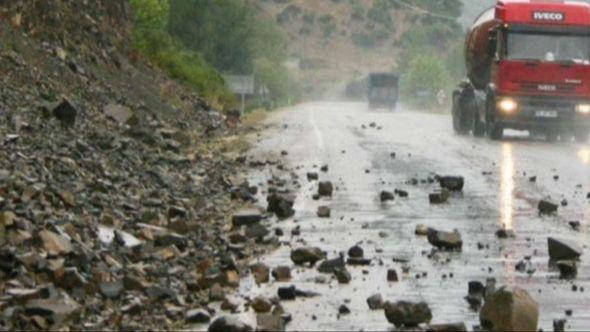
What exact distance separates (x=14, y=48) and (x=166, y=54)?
29.2 metres

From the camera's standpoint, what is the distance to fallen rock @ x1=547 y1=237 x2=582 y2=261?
14.6 metres

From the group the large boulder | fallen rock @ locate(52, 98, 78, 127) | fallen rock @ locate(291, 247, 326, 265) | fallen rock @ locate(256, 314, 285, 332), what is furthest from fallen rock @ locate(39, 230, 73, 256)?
fallen rock @ locate(52, 98, 78, 127)

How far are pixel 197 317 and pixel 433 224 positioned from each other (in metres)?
7.36

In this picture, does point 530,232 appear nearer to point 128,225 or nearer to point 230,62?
point 128,225

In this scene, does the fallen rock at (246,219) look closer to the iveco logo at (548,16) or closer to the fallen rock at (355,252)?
the fallen rock at (355,252)

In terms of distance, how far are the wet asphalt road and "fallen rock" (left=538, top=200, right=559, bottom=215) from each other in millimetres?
156

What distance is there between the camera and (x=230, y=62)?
9238 centimetres

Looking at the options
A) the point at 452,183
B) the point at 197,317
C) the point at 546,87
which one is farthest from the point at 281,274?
the point at 546,87

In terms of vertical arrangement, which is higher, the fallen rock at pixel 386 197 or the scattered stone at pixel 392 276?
the fallen rock at pixel 386 197

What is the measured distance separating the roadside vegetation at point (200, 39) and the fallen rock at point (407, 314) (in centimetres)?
4539

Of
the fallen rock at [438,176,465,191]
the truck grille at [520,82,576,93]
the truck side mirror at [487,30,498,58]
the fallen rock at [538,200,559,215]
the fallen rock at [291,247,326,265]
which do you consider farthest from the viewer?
the truck grille at [520,82,576,93]

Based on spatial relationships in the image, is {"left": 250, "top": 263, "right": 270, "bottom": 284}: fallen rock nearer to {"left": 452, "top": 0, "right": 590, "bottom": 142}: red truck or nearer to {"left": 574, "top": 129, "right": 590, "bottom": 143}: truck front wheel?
{"left": 452, "top": 0, "right": 590, "bottom": 142}: red truck

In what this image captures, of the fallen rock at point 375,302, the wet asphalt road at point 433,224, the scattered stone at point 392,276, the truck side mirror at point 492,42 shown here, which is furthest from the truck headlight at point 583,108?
the fallen rock at point 375,302

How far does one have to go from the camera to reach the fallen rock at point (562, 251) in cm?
1458
